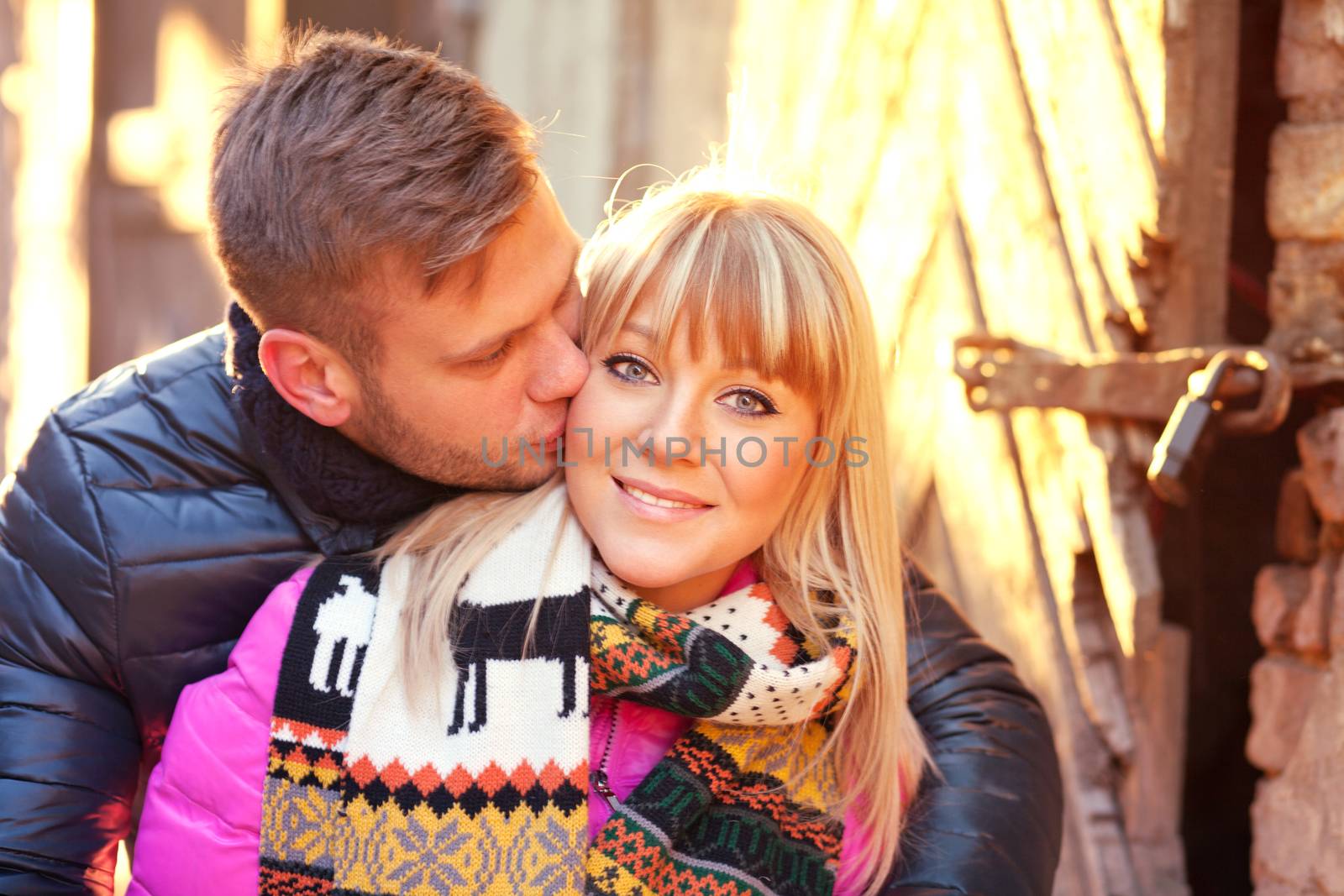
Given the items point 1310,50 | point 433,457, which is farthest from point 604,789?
point 1310,50

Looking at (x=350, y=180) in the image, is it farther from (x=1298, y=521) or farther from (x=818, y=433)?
(x=1298, y=521)

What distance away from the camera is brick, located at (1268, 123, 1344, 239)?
2.00 metres

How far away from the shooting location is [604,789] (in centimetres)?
171

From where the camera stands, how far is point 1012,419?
252cm

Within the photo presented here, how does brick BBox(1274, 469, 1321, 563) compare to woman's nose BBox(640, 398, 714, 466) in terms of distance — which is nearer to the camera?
woman's nose BBox(640, 398, 714, 466)

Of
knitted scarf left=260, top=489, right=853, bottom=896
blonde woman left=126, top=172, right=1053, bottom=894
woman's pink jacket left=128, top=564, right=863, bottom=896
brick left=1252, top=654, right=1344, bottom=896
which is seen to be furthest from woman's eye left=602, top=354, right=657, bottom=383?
brick left=1252, top=654, right=1344, bottom=896

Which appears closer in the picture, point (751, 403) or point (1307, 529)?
point (751, 403)

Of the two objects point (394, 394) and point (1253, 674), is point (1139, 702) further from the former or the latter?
point (394, 394)

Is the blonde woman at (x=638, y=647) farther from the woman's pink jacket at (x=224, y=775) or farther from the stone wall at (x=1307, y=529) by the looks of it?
the stone wall at (x=1307, y=529)

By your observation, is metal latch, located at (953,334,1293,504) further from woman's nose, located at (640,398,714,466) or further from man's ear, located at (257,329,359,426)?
man's ear, located at (257,329,359,426)

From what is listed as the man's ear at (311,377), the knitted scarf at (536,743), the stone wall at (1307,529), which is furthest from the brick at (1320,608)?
the man's ear at (311,377)

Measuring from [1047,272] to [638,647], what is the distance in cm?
123

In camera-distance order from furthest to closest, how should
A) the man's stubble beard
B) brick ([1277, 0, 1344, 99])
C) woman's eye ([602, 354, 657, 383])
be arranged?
brick ([1277, 0, 1344, 99]), the man's stubble beard, woman's eye ([602, 354, 657, 383])

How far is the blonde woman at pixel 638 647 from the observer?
63.7 inches
